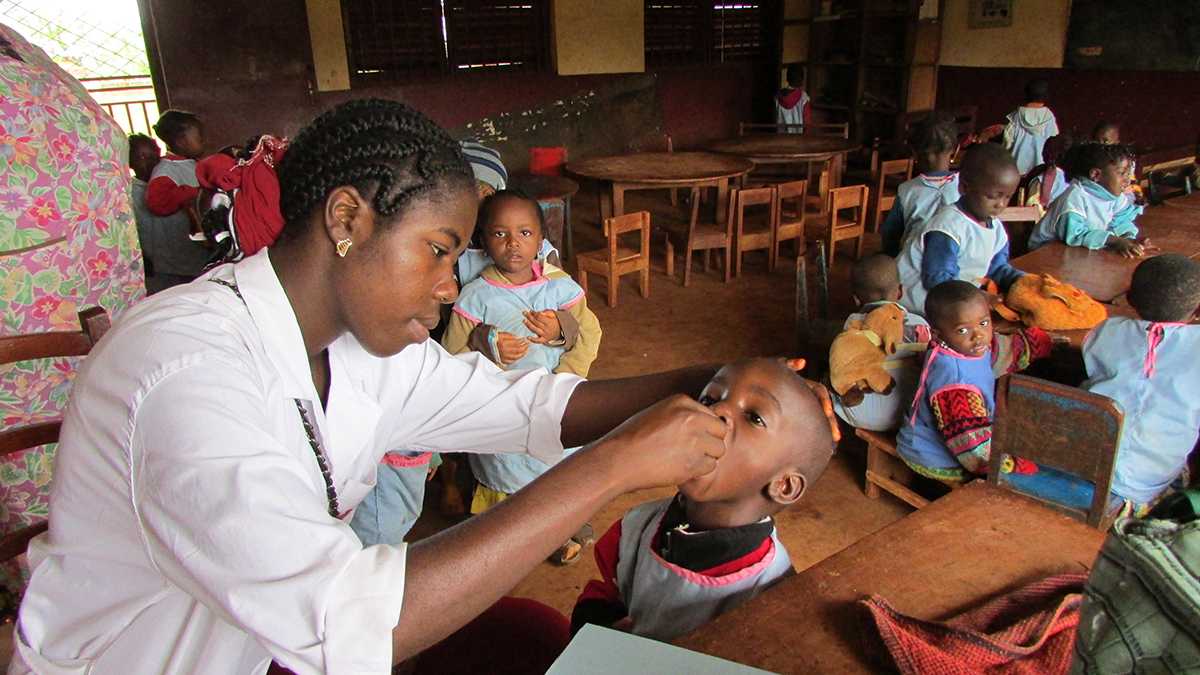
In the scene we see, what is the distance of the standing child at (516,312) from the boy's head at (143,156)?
9.69 feet

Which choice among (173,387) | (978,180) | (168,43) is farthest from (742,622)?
(168,43)

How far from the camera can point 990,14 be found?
9.05 m

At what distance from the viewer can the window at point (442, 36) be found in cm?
815

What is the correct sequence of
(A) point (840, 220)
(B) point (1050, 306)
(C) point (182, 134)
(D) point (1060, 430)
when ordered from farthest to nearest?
(A) point (840, 220)
(C) point (182, 134)
(B) point (1050, 306)
(D) point (1060, 430)

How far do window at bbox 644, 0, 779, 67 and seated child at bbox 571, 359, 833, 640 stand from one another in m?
9.42

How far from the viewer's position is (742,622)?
48.5 inches

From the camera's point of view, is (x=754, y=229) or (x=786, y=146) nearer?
(x=754, y=229)

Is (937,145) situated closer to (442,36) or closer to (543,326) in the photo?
(543,326)

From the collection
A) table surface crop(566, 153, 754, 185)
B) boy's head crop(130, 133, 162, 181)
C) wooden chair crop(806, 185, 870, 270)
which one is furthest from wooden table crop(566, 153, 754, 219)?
boy's head crop(130, 133, 162, 181)

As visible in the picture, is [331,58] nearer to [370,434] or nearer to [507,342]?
[507,342]

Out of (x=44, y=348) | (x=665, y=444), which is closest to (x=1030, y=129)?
(x=665, y=444)

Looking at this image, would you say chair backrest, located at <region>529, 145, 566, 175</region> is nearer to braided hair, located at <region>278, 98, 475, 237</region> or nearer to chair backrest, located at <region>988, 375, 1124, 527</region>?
chair backrest, located at <region>988, 375, 1124, 527</region>

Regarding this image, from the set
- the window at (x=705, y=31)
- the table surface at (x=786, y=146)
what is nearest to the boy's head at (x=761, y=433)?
the table surface at (x=786, y=146)

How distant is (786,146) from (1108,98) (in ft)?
12.7
